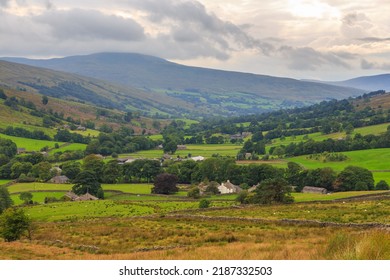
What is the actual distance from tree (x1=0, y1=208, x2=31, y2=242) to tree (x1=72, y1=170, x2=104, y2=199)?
146ft

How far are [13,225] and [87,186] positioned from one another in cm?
4530

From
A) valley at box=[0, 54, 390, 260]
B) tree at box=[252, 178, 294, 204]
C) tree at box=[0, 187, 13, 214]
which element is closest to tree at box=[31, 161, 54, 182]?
valley at box=[0, 54, 390, 260]

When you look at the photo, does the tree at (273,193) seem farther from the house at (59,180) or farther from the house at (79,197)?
the house at (59,180)

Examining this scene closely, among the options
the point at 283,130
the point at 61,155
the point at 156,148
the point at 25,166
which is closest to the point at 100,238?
the point at 25,166

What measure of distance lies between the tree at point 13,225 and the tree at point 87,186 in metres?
44.4

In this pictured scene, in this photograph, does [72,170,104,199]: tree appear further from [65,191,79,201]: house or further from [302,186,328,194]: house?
[302,186,328,194]: house

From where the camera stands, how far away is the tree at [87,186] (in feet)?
252

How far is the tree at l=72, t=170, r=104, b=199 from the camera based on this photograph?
252 ft

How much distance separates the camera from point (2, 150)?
11900 centimetres

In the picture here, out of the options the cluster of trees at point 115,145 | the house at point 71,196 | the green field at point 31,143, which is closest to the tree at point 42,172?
the house at point 71,196

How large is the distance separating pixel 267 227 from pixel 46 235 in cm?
1841

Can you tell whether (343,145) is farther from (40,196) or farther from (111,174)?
(40,196)

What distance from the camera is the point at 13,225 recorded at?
32062mm

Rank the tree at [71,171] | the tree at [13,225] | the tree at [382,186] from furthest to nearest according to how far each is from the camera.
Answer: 1. the tree at [71,171]
2. the tree at [382,186]
3. the tree at [13,225]
